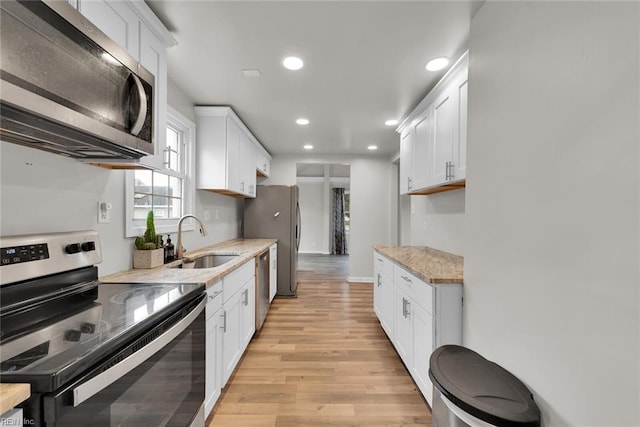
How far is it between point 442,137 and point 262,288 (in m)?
2.30

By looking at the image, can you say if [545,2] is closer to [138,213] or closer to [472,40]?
[472,40]

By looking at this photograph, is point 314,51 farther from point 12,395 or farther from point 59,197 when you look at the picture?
point 12,395

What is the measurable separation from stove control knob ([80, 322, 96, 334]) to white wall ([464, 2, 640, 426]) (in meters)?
1.53

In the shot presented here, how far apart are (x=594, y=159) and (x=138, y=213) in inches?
97.0

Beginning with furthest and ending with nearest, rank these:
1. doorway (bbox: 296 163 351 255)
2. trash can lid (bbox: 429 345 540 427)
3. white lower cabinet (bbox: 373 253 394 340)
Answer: doorway (bbox: 296 163 351 255)
white lower cabinet (bbox: 373 253 394 340)
trash can lid (bbox: 429 345 540 427)

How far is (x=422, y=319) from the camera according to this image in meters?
1.81

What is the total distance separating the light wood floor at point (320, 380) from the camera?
5.73ft

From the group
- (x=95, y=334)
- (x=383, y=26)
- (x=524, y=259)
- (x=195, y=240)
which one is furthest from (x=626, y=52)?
(x=195, y=240)

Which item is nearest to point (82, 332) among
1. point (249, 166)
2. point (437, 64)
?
point (437, 64)

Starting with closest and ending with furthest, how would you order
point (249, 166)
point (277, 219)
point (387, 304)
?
point (387, 304) < point (249, 166) < point (277, 219)

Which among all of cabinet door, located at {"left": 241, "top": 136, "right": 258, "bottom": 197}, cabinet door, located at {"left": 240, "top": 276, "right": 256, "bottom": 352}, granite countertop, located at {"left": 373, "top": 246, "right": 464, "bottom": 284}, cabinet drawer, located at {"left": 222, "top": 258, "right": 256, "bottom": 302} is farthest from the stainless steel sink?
granite countertop, located at {"left": 373, "top": 246, "right": 464, "bottom": 284}

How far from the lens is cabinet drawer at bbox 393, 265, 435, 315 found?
1705 mm

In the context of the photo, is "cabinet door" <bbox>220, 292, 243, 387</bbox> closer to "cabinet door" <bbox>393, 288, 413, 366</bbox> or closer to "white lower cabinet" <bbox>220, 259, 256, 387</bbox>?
"white lower cabinet" <bbox>220, 259, 256, 387</bbox>

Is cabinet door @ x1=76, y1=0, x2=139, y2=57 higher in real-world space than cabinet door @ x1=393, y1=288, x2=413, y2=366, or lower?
higher
